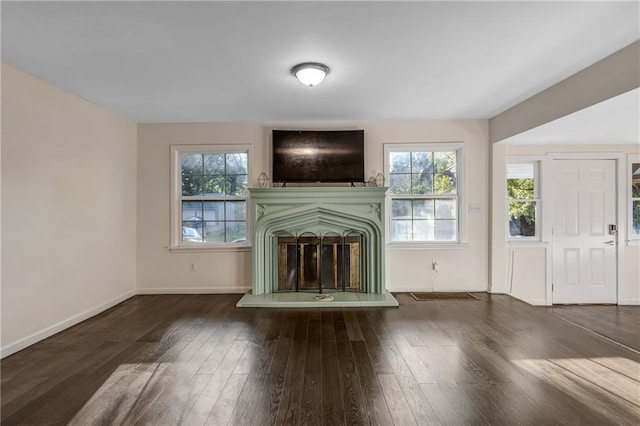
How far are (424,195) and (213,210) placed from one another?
3144 millimetres

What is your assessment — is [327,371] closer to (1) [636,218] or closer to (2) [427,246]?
(2) [427,246]

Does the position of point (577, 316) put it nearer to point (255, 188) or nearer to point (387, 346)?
point (387, 346)

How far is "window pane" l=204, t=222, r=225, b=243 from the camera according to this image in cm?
457

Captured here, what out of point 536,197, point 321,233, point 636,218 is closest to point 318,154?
point 321,233

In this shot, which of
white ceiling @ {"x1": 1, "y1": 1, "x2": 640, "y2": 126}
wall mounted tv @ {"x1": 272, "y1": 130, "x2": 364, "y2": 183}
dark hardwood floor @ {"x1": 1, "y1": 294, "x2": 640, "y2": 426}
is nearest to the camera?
dark hardwood floor @ {"x1": 1, "y1": 294, "x2": 640, "y2": 426}

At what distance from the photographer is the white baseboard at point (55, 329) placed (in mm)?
2613

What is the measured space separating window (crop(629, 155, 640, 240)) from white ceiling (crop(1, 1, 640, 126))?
254 cm

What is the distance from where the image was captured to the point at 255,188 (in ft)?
13.7

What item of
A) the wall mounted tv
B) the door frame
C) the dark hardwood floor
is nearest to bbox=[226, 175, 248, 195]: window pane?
the wall mounted tv

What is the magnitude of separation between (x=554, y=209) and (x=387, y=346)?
359cm

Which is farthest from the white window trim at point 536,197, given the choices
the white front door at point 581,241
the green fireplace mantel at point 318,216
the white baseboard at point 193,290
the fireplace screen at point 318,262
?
the white baseboard at point 193,290

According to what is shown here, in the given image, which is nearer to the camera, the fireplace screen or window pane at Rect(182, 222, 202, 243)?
the fireplace screen

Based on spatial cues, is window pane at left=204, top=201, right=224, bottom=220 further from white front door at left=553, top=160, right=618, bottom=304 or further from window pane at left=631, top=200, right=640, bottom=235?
window pane at left=631, top=200, right=640, bottom=235

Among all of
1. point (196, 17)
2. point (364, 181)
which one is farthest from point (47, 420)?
point (364, 181)
